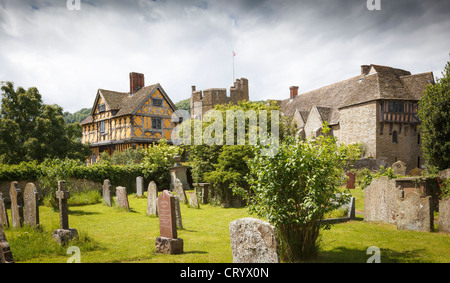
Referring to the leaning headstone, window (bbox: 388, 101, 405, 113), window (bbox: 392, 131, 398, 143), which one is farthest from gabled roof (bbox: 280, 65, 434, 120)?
the leaning headstone

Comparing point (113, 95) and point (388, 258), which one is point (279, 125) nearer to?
point (388, 258)

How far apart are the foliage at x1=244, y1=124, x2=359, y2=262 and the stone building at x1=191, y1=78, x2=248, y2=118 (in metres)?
34.6

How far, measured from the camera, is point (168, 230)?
827 centimetres

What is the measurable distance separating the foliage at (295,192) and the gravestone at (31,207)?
23.4 ft

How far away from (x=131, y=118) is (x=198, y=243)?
2477cm

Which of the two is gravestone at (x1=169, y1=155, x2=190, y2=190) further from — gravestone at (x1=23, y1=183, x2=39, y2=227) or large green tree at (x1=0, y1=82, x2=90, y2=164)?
gravestone at (x1=23, y1=183, x2=39, y2=227)

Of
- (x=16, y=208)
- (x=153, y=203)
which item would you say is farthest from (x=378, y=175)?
(x=16, y=208)

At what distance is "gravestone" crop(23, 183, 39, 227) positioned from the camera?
9984 millimetres

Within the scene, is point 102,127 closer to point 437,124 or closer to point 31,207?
point 31,207

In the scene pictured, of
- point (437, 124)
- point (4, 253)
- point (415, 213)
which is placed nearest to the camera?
point (4, 253)

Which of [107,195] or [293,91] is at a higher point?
[293,91]

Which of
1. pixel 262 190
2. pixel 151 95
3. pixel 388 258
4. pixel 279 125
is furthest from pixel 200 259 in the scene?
pixel 151 95

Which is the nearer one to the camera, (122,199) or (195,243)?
(195,243)

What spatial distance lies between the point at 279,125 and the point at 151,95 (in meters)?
15.2
